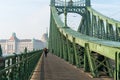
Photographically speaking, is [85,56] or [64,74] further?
[85,56]

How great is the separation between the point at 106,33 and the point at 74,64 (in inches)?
1066

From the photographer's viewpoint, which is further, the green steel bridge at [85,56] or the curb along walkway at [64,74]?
the curb along walkway at [64,74]

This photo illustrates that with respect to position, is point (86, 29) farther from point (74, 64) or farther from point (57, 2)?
point (74, 64)

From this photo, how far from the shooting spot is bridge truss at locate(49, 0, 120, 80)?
1563cm

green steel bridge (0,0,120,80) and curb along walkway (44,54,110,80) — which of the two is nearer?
green steel bridge (0,0,120,80)

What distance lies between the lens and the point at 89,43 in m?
18.9

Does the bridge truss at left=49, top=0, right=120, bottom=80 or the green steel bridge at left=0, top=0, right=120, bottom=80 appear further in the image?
the bridge truss at left=49, top=0, right=120, bottom=80

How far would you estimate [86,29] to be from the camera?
8144 centimetres

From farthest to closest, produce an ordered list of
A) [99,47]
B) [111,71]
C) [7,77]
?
1. [111,71]
2. [99,47]
3. [7,77]

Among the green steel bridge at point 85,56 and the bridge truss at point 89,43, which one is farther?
the bridge truss at point 89,43

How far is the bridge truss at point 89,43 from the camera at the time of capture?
15.6 m

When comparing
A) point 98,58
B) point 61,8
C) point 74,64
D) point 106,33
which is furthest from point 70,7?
point 98,58

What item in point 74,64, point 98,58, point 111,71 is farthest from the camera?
point 74,64

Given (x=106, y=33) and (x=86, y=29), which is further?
(x=86, y=29)
